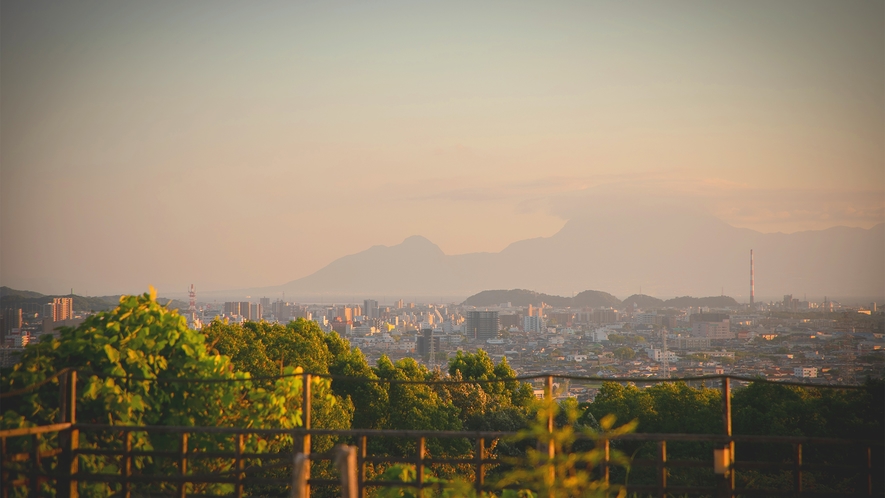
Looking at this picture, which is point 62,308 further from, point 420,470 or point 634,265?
point 634,265

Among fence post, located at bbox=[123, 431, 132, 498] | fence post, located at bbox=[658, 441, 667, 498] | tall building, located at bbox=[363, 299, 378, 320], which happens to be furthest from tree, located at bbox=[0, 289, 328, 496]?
tall building, located at bbox=[363, 299, 378, 320]

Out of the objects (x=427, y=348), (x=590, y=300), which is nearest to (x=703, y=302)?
(x=590, y=300)

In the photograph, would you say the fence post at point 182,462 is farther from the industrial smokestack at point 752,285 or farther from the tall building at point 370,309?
the tall building at point 370,309

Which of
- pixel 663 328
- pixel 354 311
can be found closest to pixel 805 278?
pixel 663 328

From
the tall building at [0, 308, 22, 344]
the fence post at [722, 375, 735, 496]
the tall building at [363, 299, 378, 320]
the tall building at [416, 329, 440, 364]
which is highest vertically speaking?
the fence post at [722, 375, 735, 496]

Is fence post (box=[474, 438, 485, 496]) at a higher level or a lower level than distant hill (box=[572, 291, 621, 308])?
higher

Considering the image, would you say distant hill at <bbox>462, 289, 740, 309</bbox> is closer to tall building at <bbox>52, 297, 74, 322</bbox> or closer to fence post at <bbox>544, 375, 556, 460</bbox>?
tall building at <bbox>52, 297, 74, 322</bbox>

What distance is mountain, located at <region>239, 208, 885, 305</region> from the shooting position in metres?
109

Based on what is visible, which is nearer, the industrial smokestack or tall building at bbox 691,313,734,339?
tall building at bbox 691,313,734,339

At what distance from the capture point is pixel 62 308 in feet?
147

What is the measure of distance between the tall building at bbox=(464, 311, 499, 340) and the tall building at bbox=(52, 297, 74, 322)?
52156 mm

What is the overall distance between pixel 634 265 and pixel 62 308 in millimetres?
108750

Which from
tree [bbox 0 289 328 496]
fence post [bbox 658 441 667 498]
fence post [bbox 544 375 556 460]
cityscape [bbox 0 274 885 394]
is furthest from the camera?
cityscape [bbox 0 274 885 394]

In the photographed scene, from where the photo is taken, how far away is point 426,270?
162m
